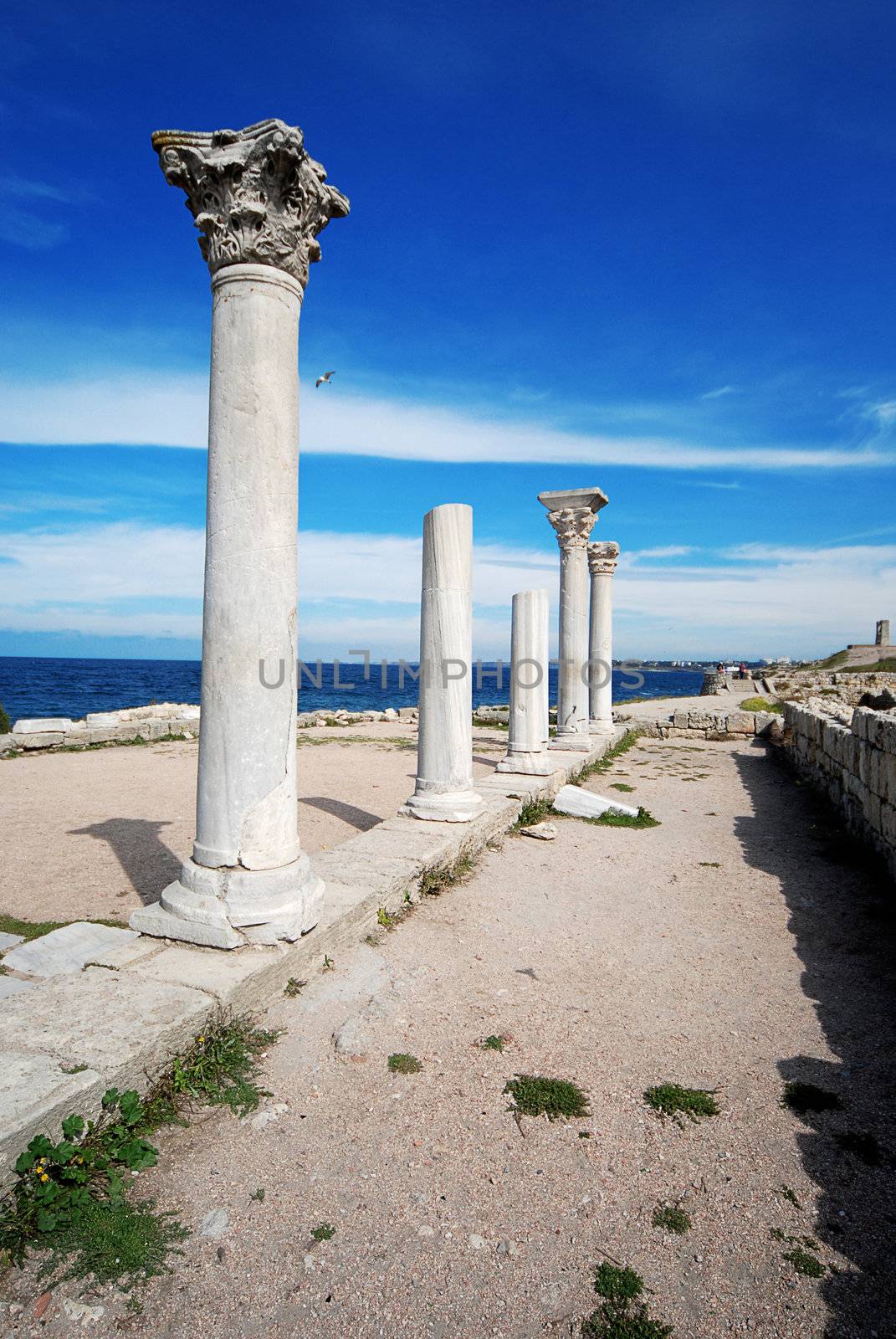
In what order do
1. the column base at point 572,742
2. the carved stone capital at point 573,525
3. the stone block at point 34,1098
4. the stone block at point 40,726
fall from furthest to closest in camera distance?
the stone block at point 40,726
the carved stone capital at point 573,525
the column base at point 572,742
the stone block at point 34,1098

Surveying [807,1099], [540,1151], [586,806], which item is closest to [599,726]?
[586,806]

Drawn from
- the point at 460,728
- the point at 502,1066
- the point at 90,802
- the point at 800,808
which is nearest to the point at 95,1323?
the point at 502,1066

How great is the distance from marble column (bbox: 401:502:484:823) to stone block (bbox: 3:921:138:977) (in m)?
3.72

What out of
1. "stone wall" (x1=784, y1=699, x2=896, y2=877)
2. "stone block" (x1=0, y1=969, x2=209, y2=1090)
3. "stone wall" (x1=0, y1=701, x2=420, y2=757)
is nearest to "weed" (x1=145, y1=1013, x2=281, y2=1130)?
"stone block" (x1=0, y1=969, x2=209, y2=1090)

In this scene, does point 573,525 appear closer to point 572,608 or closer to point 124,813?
point 572,608

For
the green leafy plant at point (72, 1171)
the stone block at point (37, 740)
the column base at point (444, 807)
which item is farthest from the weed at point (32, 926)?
the stone block at point (37, 740)

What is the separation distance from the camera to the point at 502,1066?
3781 millimetres

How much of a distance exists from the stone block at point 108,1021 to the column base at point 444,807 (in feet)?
13.9

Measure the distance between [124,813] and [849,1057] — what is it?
8421 millimetres

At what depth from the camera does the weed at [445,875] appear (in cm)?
641

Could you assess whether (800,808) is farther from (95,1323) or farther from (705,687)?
(705,687)

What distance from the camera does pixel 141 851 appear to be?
24.9 ft

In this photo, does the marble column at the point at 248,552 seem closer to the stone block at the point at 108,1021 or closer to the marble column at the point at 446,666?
the stone block at the point at 108,1021

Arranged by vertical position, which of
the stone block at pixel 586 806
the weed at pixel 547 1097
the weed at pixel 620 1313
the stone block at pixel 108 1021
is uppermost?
the stone block at pixel 108 1021
